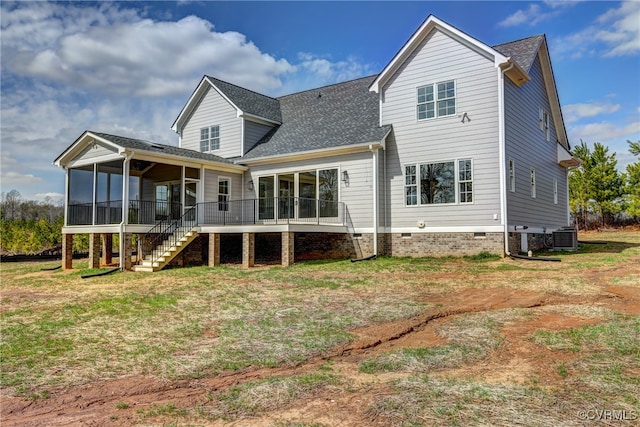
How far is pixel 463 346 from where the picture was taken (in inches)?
216

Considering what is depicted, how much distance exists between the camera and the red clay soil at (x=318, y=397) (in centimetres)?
371

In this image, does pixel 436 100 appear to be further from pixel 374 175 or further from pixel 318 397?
pixel 318 397

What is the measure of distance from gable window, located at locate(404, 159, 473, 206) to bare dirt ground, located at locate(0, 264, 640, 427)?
7.75 m

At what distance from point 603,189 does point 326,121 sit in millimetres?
25082

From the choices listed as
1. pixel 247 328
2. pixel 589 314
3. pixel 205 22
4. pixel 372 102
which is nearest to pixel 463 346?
pixel 589 314

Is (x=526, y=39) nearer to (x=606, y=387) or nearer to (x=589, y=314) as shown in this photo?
(x=589, y=314)

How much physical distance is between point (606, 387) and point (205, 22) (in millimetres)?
17871

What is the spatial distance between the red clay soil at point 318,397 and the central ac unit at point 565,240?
11.1 m

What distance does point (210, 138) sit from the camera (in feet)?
69.4

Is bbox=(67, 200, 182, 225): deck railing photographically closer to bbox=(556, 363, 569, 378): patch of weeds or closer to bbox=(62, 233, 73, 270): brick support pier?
bbox=(62, 233, 73, 270): brick support pier

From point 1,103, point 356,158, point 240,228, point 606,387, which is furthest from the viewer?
point 1,103

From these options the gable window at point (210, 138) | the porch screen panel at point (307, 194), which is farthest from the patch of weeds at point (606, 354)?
the gable window at point (210, 138)

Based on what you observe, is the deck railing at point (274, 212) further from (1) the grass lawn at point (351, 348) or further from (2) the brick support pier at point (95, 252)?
(1) the grass lawn at point (351, 348)

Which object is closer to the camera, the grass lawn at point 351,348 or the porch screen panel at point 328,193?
the grass lawn at point 351,348
